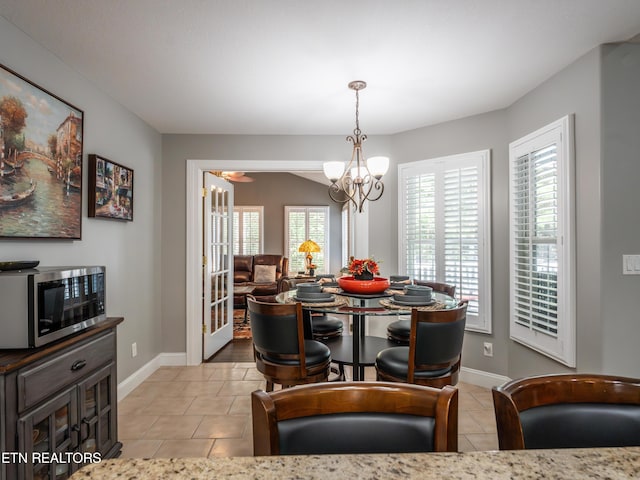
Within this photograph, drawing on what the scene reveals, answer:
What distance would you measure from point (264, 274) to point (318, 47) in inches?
220

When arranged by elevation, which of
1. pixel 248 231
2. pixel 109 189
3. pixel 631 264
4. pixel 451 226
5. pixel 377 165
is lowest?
pixel 631 264

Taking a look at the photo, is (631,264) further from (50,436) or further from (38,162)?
(38,162)

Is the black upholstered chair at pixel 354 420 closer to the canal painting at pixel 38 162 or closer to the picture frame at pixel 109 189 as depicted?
the canal painting at pixel 38 162

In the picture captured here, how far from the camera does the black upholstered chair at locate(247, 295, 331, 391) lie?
212 centimetres

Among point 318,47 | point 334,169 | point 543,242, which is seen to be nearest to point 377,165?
point 334,169

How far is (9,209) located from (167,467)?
75.5 inches

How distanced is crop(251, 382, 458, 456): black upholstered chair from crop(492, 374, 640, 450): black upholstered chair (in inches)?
5.9

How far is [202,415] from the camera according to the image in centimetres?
276

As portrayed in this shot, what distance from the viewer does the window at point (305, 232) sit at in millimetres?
8541

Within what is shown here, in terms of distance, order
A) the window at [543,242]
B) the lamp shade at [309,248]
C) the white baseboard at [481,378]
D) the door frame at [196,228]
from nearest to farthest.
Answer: the window at [543,242] < the white baseboard at [481,378] < the door frame at [196,228] < the lamp shade at [309,248]

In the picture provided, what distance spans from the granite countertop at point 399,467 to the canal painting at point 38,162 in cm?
185

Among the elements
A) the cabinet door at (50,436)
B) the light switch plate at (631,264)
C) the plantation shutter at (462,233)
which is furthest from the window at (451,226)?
the cabinet door at (50,436)

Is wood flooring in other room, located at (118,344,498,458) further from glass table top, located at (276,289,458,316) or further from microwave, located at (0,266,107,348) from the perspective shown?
microwave, located at (0,266,107,348)

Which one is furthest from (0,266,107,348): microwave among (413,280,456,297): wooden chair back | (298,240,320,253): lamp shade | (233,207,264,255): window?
(233,207,264,255): window
